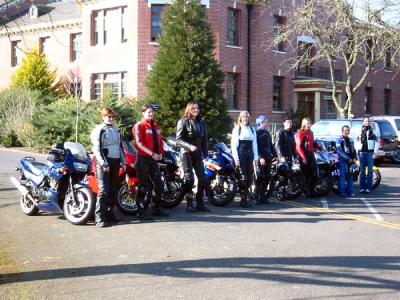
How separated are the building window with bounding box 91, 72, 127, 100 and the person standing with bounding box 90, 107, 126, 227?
20.7 m

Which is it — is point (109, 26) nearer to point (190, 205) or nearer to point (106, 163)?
point (190, 205)

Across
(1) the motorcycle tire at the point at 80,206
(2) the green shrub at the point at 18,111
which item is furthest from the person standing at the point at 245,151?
(2) the green shrub at the point at 18,111

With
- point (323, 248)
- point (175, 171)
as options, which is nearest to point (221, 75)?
point (175, 171)

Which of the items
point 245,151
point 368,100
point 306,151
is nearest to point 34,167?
point 245,151

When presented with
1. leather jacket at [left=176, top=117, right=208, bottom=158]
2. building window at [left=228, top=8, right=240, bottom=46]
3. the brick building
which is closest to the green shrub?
the brick building

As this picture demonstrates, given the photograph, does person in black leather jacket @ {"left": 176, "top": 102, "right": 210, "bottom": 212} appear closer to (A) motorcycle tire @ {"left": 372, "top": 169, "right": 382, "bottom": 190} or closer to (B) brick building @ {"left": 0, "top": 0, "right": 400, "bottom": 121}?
(A) motorcycle tire @ {"left": 372, "top": 169, "right": 382, "bottom": 190}

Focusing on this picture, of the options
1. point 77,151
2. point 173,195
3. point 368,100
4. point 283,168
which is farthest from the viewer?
point 368,100

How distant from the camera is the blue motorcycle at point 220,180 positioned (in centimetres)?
1113

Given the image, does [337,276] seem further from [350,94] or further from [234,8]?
[234,8]

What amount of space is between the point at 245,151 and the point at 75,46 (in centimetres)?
2756

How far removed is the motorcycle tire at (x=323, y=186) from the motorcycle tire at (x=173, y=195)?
3623 millimetres

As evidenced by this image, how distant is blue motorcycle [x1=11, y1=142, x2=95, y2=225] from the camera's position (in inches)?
358

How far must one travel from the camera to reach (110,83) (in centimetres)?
3116

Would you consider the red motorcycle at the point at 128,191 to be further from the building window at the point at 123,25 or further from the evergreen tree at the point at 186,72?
the building window at the point at 123,25
